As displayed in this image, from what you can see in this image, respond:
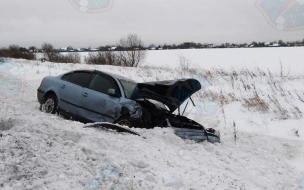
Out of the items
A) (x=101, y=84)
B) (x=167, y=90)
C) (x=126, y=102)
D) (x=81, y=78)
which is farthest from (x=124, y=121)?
(x=81, y=78)

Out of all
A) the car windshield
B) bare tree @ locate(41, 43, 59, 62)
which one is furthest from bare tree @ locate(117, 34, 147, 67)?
the car windshield

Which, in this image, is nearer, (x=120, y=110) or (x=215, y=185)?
(x=215, y=185)

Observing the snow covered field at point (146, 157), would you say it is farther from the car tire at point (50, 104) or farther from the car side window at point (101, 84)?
the car tire at point (50, 104)

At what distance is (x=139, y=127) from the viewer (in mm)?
5703

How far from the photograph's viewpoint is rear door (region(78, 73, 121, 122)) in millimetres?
5919

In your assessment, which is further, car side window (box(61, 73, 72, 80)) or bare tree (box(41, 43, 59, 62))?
bare tree (box(41, 43, 59, 62))

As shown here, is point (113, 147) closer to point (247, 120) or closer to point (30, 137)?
point (30, 137)

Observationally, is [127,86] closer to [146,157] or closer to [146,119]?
[146,119]

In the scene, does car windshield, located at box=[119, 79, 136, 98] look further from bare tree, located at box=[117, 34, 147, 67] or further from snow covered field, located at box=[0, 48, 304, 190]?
bare tree, located at box=[117, 34, 147, 67]

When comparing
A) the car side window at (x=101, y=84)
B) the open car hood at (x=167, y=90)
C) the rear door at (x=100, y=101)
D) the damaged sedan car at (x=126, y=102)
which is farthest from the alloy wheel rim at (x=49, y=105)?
the open car hood at (x=167, y=90)

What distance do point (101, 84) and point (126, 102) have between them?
3.27 ft

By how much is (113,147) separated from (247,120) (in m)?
5.84

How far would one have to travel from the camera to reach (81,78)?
6.97m

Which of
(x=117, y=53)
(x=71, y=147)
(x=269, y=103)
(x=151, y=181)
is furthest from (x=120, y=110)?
(x=117, y=53)
